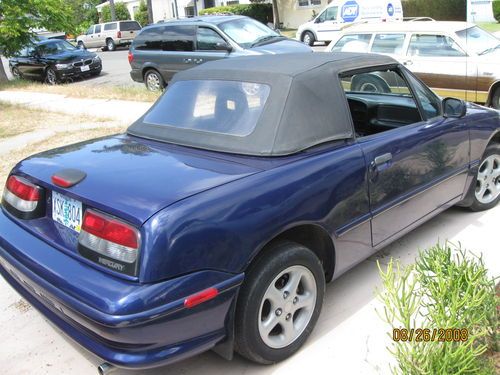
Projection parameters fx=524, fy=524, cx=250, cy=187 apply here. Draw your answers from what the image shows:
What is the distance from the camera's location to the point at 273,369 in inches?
111

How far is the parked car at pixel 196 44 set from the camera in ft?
35.9

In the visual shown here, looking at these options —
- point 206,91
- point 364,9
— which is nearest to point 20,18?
point 364,9

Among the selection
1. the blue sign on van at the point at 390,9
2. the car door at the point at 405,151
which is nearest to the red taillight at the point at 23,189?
the car door at the point at 405,151

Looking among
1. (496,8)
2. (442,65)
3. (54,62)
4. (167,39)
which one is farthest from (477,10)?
(496,8)

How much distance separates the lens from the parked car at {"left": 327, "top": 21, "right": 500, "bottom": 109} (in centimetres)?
823

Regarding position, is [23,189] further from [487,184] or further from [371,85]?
[487,184]

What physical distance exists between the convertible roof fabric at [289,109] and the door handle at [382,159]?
0.24 m

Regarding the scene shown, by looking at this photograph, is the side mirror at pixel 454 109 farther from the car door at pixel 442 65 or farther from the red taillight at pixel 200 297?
the car door at pixel 442 65

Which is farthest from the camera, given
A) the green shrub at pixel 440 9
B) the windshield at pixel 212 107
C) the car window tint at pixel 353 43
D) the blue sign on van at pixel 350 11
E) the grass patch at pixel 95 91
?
the green shrub at pixel 440 9

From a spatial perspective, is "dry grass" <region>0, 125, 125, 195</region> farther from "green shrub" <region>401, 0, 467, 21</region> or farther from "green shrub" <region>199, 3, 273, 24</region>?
"green shrub" <region>199, 3, 273, 24</region>

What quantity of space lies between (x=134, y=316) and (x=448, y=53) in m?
7.90

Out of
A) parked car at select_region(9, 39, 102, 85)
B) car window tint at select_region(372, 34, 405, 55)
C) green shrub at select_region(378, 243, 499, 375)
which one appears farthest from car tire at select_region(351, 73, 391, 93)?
parked car at select_region(9, 39, 102, 85)

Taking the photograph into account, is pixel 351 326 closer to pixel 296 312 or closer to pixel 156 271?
pixel 296 312

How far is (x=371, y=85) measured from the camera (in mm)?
4926
